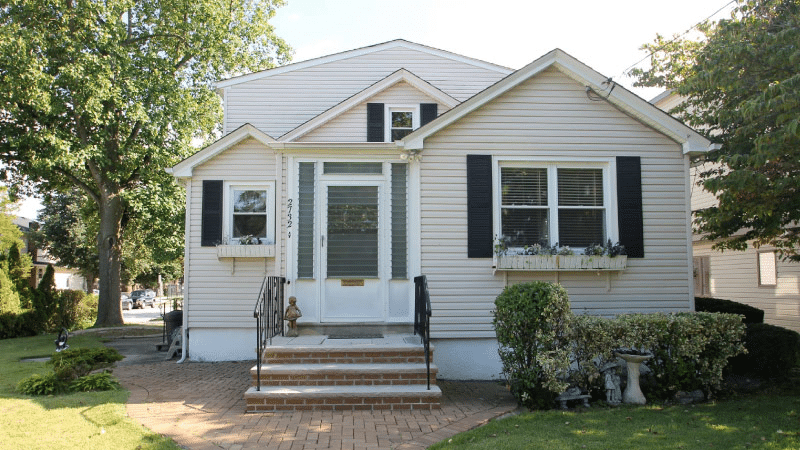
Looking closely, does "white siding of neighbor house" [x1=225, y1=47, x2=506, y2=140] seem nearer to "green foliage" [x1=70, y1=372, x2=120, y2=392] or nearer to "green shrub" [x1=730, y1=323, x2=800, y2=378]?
"green foliage" [x1=70, y1=372, x2=120, y2=392]

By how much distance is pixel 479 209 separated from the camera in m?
8.14

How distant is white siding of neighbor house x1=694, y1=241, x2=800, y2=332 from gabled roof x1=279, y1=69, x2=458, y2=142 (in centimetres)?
728

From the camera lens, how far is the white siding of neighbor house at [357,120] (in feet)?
35.4

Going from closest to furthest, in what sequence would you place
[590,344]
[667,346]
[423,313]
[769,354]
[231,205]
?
1. [590,344]
2. [667,346]
3. [423,313]
4. [769,354]
5. [231,205]

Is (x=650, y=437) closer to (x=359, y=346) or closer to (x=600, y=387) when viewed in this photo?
(x=600, y=387)

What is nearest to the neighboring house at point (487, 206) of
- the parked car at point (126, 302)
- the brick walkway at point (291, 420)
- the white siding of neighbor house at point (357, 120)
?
the brick walkway at point (291, 420)

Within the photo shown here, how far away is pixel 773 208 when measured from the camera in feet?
23.9

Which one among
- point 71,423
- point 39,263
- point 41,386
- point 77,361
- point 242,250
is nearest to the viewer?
point 71,423

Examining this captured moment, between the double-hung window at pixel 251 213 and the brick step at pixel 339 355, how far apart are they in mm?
3548

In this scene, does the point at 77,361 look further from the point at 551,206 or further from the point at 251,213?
the point at 551,206

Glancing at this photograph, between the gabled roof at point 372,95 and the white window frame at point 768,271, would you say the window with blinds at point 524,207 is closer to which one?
the gabled roof at point 372,95

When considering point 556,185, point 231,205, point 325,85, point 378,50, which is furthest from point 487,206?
point 378,50

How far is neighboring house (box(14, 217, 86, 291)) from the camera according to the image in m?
27.8

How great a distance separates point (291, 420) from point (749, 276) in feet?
42.6
